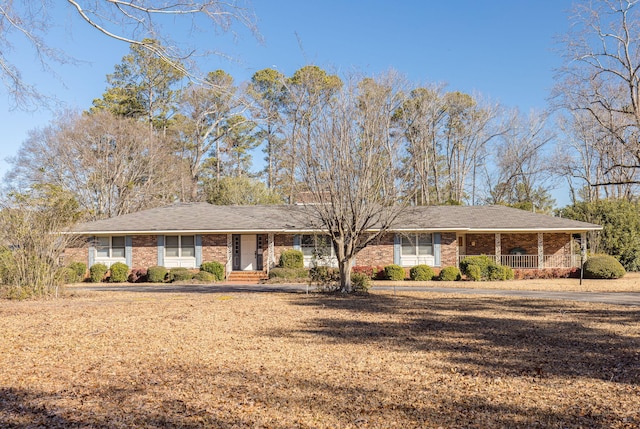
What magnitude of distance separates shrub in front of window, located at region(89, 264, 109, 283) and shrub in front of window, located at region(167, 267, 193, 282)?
338cm

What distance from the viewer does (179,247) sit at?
26.8 meters

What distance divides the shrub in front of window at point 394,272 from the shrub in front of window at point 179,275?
30.8 ft

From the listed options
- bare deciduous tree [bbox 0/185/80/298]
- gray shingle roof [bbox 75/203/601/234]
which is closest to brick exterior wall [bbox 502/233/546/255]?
gray shingle roof [bbox 75/203/601/234]

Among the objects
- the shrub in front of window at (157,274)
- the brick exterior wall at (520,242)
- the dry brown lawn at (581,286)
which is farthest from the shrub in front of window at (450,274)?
the shrub in front of window at (157,274)

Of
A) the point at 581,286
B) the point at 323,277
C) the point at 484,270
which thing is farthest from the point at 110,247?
the point at 581,286

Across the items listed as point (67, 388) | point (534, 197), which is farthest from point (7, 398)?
point (534, 197)

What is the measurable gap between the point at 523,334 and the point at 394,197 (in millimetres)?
7091

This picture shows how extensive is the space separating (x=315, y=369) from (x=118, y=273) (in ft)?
70.0

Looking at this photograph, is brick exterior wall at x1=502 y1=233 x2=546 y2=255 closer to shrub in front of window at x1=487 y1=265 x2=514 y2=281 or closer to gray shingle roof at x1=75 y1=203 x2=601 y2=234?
gray shingle roof at x1=75 y1=203 x2=601 y2=234

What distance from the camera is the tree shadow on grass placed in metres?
6.68

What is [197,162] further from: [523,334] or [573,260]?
[523,334]

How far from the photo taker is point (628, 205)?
28656mm

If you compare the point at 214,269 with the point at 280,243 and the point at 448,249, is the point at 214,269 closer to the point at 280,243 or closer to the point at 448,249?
the point at 280,243

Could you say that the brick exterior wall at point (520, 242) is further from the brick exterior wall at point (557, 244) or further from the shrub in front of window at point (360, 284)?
the shrub in front of window at point (360, 284)
